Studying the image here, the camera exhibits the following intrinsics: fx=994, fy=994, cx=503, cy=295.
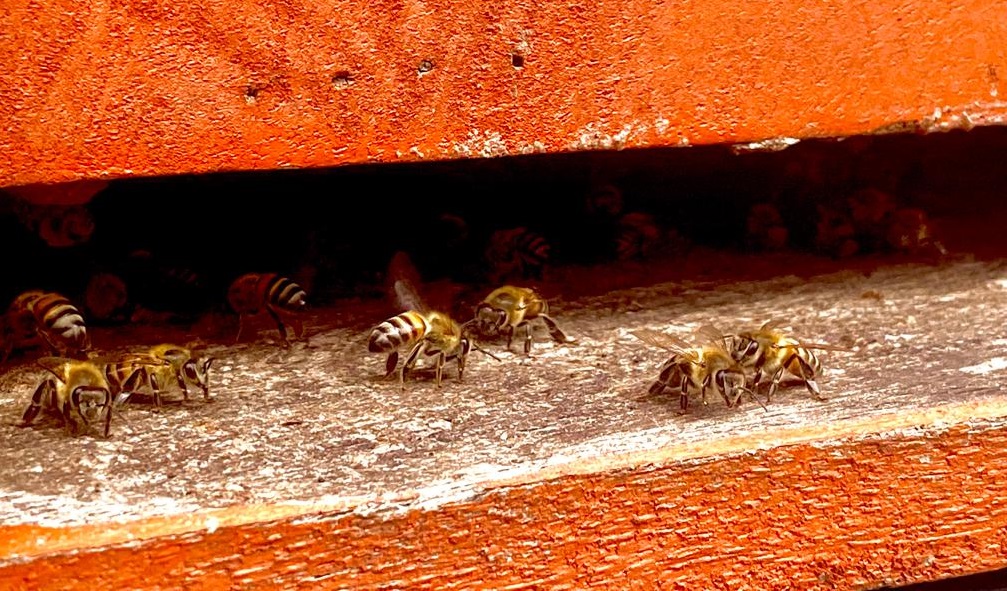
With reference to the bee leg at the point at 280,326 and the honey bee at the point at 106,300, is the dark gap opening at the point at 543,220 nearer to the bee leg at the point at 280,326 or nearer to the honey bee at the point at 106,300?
the honey bee at the point at 106,300

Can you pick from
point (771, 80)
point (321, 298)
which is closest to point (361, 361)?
point (321, 298)

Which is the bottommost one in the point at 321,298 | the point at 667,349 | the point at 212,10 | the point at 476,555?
the point at 476,555

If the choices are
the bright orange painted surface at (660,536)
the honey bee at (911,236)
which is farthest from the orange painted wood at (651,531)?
the honey bee at (911,236)

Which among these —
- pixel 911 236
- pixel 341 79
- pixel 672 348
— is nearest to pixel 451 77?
pixel 341 79

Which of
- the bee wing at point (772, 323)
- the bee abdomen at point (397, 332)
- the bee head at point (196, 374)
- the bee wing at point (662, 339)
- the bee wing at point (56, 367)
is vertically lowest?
the bee wing at point (772, 323)

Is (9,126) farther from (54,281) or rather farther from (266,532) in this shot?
(54,281)

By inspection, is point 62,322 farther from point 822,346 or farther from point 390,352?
point 822,346

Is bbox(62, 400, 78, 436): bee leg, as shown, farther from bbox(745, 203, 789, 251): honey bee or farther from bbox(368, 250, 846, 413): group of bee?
bbox(745, 203, 789, 251): honey bee
